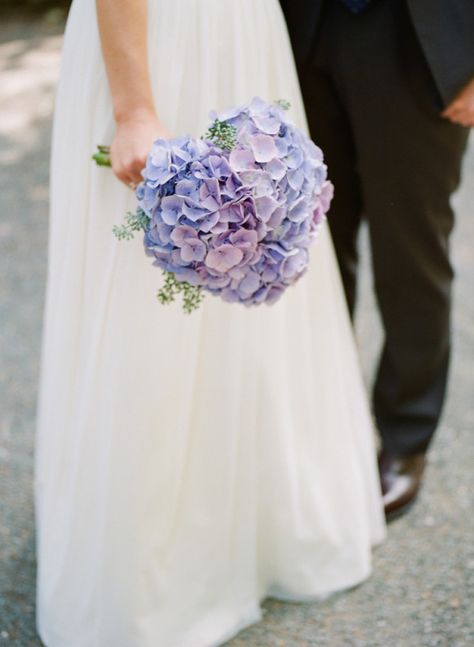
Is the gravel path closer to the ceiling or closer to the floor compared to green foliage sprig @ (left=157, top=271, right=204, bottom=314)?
closer to the floor

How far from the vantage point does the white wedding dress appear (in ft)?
5.61

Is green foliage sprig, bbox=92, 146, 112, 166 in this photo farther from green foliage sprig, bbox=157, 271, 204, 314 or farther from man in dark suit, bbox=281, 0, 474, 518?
man in dark suit, bbox=281, 0, 474, 518

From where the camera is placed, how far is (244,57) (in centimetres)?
171

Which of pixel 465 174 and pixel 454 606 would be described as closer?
pixel 454 606

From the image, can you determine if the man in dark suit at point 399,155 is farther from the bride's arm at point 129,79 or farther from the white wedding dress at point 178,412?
the bride's arm at point 129,79

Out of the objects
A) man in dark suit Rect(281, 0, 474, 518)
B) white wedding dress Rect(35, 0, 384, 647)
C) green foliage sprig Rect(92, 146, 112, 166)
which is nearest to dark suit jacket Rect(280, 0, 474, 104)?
man in dark suit Rect(281, 0, 474, 518)

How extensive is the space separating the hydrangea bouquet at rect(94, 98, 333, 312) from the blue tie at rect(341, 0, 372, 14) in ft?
1.63

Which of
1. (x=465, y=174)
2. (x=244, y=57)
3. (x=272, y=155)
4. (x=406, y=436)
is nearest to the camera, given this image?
(x=272, y=155)

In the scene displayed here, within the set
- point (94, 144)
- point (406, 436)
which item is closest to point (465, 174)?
point (406, 436)

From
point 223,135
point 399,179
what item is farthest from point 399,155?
point 223,135

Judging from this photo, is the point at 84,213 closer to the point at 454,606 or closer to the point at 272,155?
the point at 272,155

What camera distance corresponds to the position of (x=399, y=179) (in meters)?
2.02

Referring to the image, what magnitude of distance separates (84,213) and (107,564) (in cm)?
73

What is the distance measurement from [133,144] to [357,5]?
659 millimetres
